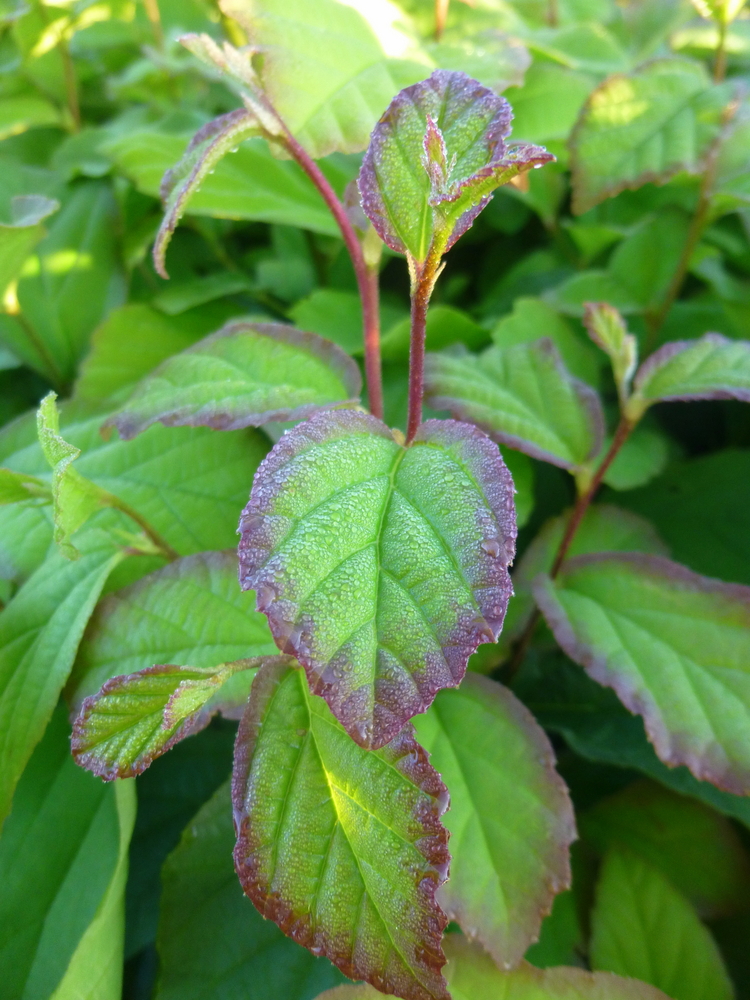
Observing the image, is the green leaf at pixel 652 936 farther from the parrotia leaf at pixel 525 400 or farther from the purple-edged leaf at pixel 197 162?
the purple-edged leaf at pixel 197 162

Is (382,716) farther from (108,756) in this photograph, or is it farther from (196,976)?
(196,976)

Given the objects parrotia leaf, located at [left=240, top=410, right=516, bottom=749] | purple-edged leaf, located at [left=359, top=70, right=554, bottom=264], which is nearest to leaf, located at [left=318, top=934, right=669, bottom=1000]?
parrotia leaf, located at [left=240, top=410, right=516, bottom=749]

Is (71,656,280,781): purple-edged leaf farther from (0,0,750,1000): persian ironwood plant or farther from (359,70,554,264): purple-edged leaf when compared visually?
(359,70,554,264): purple-edged leaf

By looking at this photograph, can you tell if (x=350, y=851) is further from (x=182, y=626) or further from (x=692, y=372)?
(x=692, y=372)

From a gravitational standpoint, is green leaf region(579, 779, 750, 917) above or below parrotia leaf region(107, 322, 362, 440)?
below

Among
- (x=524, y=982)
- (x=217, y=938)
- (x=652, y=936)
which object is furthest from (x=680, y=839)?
(x=217, y=938)
